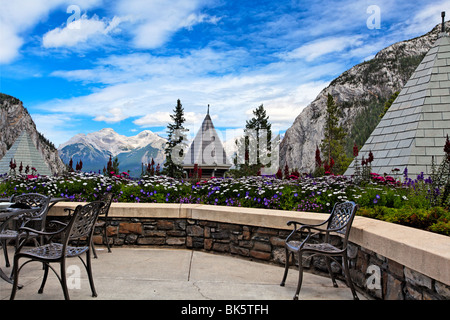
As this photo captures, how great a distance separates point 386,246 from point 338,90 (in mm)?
83750

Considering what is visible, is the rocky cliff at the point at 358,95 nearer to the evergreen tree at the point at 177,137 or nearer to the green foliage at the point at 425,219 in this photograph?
the evergreen tree at the point at 177,137

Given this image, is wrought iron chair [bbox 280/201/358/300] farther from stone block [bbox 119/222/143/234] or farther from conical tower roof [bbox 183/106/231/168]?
conical tower roof [bbox 183/106/231/168]

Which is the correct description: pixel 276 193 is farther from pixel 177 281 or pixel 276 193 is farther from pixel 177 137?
pixel 177 137

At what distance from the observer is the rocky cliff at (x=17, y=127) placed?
338 ft

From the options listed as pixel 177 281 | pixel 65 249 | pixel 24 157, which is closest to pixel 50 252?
pixel 65 249

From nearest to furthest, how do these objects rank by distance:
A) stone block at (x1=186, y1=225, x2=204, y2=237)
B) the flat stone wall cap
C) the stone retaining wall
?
1. the flat stone wall cap
2. the stone retaining wall
3. stone block at (x1=186, y1=225, x2=204, y2=237)

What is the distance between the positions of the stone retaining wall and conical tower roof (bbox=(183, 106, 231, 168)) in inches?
771

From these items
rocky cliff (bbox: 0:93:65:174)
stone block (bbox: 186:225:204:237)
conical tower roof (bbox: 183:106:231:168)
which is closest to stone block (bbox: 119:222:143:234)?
stone block (bbox: 186:225:204:237)

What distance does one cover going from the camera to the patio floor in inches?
153

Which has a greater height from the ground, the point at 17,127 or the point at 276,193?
the point at 17,127

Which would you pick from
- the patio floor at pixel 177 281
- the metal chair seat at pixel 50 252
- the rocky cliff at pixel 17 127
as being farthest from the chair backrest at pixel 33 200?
the rocky cliff at pixel 17 127

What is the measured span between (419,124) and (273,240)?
607 cm

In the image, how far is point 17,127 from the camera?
10662cm

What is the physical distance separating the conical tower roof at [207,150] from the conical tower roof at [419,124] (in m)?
16.7
